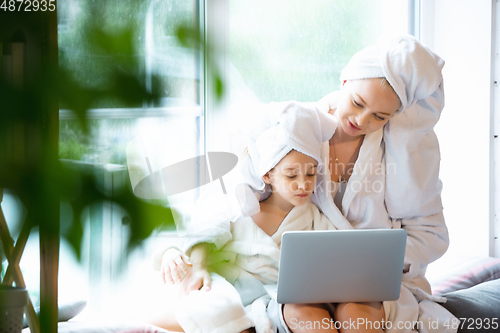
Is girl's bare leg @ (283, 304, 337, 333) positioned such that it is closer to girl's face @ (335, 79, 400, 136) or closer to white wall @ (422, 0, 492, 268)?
girl's face @ (335, 79, 400, 136)

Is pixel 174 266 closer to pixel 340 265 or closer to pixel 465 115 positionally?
pixel 340 265

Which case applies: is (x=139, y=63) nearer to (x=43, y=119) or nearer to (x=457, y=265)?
(x=43, y=119)

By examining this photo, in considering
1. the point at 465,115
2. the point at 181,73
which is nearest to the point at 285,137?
the point at 181,73

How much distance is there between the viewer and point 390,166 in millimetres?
1444

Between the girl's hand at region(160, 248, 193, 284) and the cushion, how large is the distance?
84 cm

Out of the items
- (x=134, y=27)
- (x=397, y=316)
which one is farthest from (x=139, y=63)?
(x=397, y=316)

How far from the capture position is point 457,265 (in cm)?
195

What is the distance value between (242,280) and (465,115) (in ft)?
4.75

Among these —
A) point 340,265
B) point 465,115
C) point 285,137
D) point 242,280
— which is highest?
point 465,115

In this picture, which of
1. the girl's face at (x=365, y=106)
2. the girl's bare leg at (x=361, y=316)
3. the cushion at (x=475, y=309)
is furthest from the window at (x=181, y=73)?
the cushion at (x=475, y=309)

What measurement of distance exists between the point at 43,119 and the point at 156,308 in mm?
1198

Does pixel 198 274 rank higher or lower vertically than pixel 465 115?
lower

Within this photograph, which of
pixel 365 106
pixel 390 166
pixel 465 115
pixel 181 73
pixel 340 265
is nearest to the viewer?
pixel 181 73

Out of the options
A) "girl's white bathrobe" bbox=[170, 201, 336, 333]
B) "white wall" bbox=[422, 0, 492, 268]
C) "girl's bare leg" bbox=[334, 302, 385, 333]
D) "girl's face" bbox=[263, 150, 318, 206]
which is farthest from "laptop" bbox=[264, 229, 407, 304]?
"white wall" bbox=[422, 0, 492, 268]
